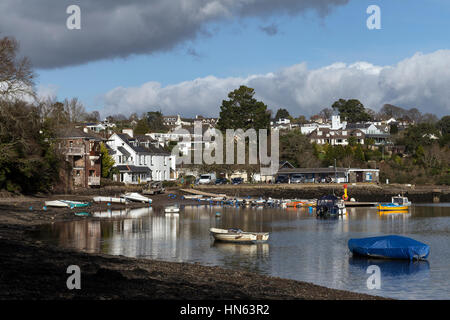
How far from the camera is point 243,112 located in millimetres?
137250

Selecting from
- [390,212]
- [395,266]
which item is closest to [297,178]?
[390,212]

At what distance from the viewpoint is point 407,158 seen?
149750mm

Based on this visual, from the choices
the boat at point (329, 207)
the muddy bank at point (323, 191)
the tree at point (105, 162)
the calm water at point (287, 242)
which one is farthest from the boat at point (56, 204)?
the muddy bank at point (323, 191)

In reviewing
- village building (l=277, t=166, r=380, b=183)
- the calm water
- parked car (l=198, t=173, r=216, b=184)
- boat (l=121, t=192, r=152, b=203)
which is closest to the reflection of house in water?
the calm water

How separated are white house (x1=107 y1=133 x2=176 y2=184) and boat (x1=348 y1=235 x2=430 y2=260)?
245 feet

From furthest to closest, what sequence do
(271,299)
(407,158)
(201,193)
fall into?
(407,158), (201,193), (271,299)

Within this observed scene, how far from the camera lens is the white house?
371 ft

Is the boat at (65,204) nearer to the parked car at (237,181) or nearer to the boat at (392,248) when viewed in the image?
the boat at (392,248)

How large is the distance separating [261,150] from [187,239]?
8195 centimetres

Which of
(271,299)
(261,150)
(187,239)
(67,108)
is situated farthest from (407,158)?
(271,299)

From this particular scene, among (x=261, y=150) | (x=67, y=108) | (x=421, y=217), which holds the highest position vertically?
(x=67, y=108)

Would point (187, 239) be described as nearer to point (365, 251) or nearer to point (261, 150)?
point (365, 251)

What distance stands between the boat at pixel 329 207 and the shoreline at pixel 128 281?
49.1m

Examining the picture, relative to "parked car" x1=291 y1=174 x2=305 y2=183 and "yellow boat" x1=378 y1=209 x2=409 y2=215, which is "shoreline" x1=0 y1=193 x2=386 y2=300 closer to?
"yellow boat" x1=378 y1=209 x2=409 y2=215
